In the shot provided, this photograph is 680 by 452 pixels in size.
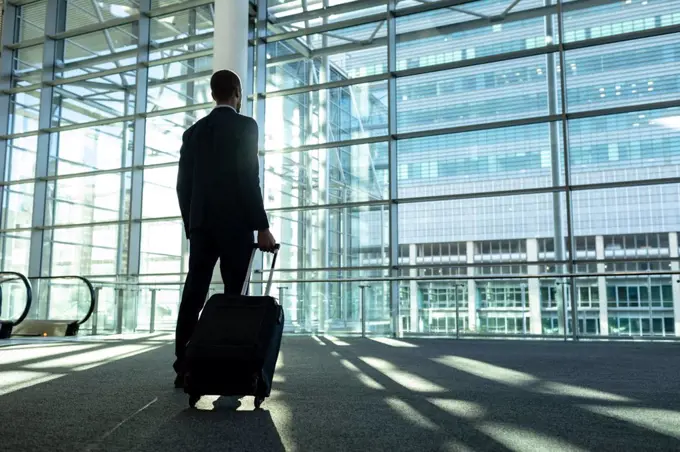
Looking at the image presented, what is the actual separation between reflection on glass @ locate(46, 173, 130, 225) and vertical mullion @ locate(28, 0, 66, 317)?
0.19 m

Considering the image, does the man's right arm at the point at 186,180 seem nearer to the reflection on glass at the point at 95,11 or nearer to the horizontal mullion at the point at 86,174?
the horizontal mullion at the point at 86,174

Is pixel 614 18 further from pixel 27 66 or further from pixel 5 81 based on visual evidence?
pixel 5 81

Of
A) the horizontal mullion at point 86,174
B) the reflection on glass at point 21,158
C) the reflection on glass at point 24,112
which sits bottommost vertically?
the horizontal mullion at point 86,174

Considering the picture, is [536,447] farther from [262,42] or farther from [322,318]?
[262,42]

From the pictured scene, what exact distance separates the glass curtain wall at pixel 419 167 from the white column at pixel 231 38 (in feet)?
3.42

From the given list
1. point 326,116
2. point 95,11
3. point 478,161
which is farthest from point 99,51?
point 478,161

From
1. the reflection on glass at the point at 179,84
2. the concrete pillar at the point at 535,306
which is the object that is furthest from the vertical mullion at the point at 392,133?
the reflection on glass at the point at 179,84

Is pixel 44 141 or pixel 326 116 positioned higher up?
pixel 44 141

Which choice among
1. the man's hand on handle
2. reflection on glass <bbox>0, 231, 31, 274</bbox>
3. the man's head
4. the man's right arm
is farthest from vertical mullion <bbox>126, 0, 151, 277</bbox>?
the man's hand on handle

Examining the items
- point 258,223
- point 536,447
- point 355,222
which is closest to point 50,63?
point 355,222

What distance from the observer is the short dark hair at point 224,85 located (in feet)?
10.9

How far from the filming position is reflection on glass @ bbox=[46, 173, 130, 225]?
1353 centimetres

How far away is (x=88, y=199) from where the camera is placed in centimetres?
1391

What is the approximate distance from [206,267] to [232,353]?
76 cm
